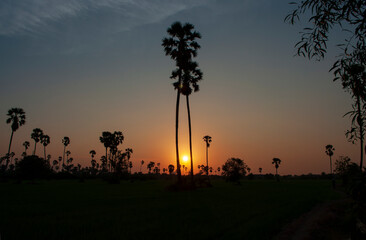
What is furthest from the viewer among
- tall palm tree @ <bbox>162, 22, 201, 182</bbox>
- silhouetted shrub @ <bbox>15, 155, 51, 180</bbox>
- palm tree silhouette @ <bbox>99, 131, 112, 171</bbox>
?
palm tree silhouette @ <bbox>99, 131, 112, 171</bbox>

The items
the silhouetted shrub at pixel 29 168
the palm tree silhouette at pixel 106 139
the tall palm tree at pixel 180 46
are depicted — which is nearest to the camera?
the tall palm tree at pixel 180 46

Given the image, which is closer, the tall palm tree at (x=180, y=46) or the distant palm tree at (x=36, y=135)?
the tall palm tree at (x=180, y=46)

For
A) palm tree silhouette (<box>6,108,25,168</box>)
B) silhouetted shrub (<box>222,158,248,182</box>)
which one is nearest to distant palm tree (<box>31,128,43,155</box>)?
palm tree silhouette (<box>6,108,25,168</box>)

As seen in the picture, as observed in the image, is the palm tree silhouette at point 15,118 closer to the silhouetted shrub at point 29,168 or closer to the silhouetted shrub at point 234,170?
the silhouetted shrub at point 29,168

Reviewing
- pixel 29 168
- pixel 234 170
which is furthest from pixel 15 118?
pixel 234 170

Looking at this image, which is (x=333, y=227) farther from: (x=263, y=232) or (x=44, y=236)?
(x=44, y=236)

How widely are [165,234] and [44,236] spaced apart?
5.66 m

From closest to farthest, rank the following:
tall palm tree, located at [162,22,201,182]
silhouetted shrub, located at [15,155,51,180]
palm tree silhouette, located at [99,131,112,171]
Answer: tall palm tree, located at [162,22,201,182] → silhouetted shrub, located at [15,155,51,180] → palm tree silhouette, located at [99,131,112,171]

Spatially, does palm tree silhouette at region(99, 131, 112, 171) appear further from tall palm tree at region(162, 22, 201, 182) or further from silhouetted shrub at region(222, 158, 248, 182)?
tall palm tree at region(162, 22, 201, 182)

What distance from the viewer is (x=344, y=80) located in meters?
6.55

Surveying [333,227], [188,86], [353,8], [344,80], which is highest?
[188,86]

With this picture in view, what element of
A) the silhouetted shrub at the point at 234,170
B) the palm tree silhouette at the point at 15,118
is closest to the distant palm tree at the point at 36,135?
the palm tree silhouette at the point at 15,118

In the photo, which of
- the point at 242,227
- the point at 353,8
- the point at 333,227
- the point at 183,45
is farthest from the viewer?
the point at 183,45

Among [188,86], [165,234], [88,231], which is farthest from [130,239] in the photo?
[188,86]
